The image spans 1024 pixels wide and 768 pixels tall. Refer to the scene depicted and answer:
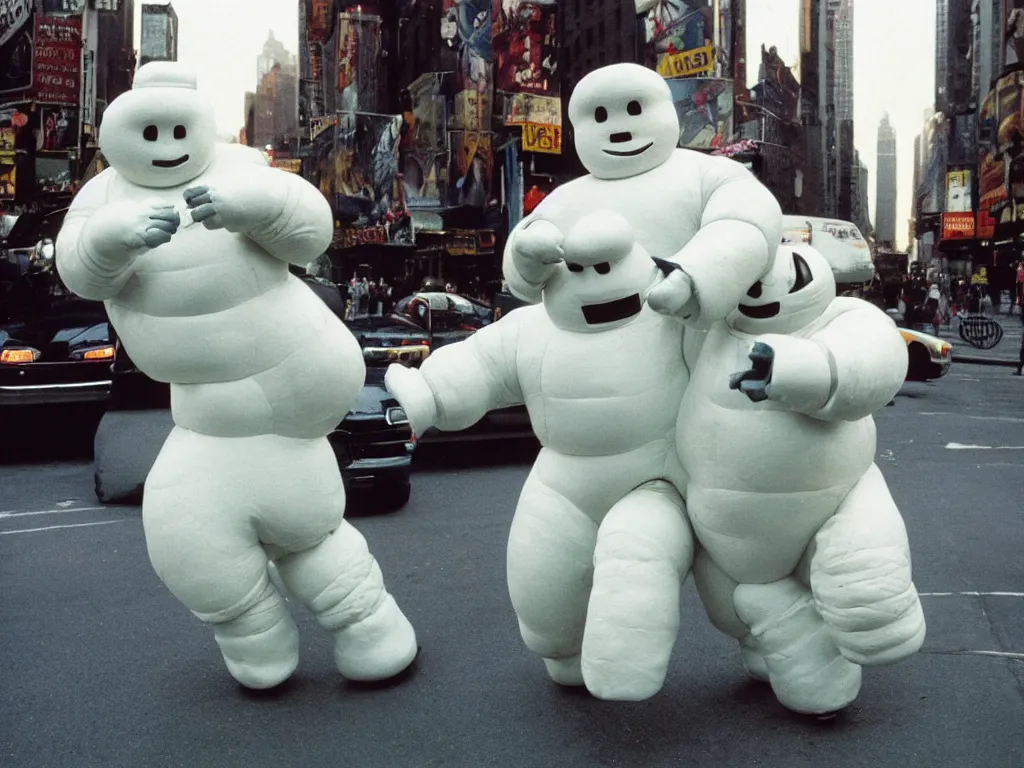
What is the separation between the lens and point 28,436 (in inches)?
403

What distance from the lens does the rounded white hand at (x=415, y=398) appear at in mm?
3461

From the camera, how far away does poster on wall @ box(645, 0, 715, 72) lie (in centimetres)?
2427

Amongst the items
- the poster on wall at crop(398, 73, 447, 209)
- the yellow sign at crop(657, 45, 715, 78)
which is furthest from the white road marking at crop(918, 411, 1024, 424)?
the poster on wall at crop(398, 73, 447, 209)

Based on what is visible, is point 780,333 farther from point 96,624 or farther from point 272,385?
point 96,624

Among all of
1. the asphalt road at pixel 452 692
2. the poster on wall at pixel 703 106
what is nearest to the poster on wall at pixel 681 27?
the poster on wall at pixel 703 106

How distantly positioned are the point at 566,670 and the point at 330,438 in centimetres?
339

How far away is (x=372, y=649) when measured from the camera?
3.82 metres

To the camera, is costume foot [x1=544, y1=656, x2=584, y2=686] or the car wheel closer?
costume foot [x1=544, y1=656, x2=584, y2=686]

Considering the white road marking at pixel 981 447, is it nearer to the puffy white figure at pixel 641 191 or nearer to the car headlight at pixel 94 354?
the puffy white figure at pixel 641 191

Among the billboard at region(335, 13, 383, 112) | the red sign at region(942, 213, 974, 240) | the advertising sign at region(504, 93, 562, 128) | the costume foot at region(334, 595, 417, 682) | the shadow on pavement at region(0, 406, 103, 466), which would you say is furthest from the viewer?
the red sign at region(942, 213, 974, 240)

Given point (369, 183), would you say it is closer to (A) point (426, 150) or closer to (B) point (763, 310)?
(A) point (426, 150)

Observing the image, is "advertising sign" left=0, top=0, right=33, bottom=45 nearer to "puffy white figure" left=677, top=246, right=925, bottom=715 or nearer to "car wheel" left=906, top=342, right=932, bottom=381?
"car wheel" left=906, top=342, right=932, bottom=381

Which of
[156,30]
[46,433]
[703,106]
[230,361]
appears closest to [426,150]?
[703,106]

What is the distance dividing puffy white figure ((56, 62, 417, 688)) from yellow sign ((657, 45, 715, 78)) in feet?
71.4
